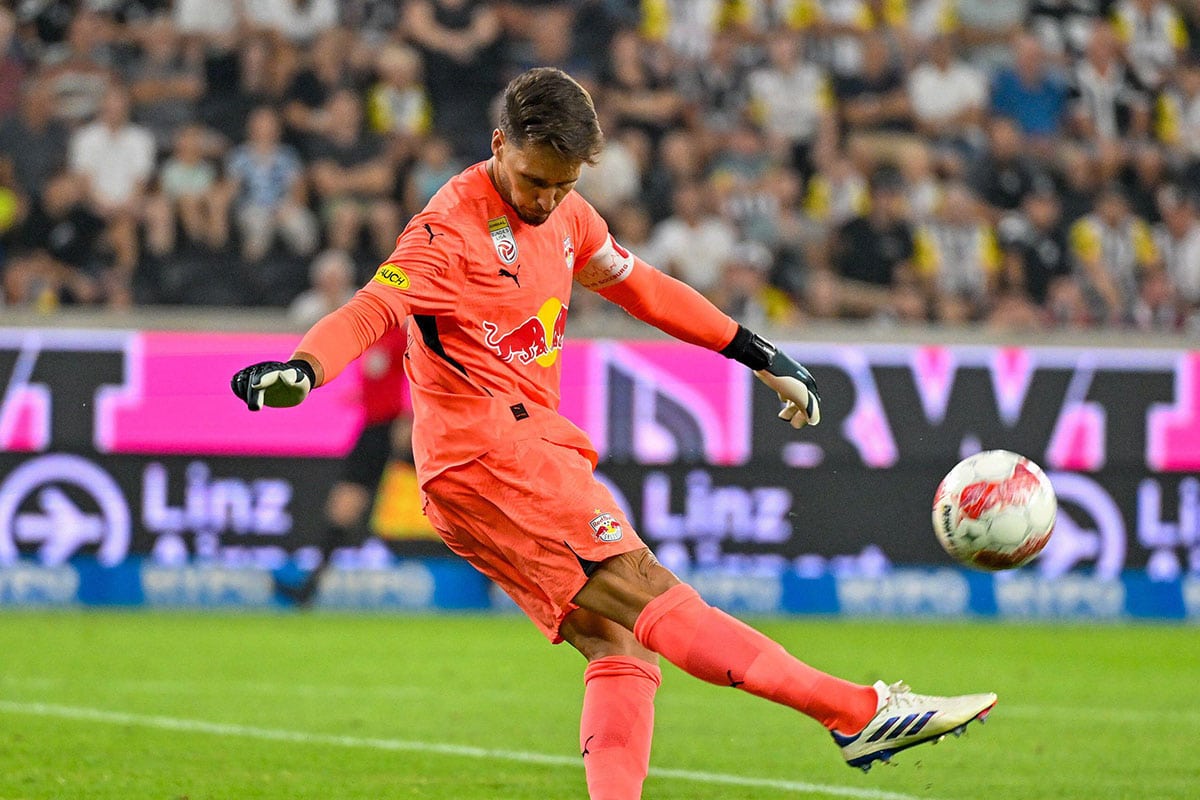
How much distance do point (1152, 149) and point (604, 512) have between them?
1298 centimetres

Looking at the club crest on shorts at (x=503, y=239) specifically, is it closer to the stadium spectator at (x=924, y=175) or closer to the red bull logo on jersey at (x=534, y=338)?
the red bull logo on jersey at (x=534, y=338)

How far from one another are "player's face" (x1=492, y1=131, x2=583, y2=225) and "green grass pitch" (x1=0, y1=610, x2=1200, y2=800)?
2.25 m

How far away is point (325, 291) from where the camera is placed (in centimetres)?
1291

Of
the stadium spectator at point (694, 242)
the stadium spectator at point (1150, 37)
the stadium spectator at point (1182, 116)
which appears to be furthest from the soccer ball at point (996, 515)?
the stadium spectator at point (1150, 37)

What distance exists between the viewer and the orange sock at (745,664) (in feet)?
14.8

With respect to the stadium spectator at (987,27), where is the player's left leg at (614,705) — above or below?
→ below

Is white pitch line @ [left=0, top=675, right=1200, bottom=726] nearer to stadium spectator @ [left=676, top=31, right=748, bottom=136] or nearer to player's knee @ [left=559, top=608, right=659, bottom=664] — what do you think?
player's knee @ [left=559, top=608, right=659, bottom=664]

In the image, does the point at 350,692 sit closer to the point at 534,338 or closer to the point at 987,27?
the point at 534,338

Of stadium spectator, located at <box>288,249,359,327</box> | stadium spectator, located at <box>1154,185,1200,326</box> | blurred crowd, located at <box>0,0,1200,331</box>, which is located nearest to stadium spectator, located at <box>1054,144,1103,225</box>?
blurred crowd, located at <box>0,0,1200,331</box>

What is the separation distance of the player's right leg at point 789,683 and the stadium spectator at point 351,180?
9480 millimetres

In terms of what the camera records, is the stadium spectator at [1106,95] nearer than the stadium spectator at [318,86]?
No

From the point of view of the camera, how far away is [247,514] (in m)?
12.4

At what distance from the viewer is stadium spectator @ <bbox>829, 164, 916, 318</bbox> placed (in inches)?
566

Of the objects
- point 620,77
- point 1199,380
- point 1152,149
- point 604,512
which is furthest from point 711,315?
point 1152,149
